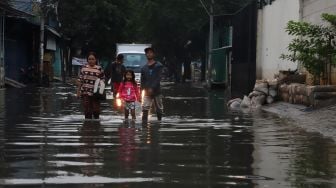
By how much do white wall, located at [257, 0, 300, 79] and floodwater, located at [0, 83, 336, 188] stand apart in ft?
30.9

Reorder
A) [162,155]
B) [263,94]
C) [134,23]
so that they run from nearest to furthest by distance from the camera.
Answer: [162,155] < [263,94] < [134,23]

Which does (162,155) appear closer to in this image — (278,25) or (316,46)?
(316,46)

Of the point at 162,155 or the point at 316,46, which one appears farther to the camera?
the point at 316,46

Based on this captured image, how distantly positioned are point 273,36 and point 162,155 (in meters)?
17.4

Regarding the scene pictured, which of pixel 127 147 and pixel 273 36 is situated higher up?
pixel 273 36

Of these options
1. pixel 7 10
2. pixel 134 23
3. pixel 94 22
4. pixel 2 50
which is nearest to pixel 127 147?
pixel 7 10

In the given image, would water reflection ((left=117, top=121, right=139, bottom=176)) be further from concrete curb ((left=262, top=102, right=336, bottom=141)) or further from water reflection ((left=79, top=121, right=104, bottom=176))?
concrete curb ((left=262, top=102, right=336, bottom=141))

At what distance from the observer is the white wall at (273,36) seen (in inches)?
931

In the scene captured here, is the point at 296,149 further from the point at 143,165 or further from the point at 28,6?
the point at 28,6

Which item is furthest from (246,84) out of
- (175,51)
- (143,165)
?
(175,51)

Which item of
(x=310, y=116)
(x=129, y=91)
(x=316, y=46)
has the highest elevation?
(x=316, y=46)

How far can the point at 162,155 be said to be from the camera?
9.15 m

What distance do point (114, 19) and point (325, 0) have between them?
138 ft

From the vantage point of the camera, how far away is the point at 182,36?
63875 mm
